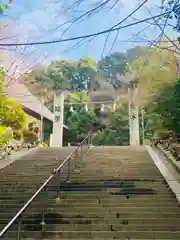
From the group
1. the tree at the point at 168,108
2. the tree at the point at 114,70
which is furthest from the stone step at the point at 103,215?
the tree at the point at 114,70

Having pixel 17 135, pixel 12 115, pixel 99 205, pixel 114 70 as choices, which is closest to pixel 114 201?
pixel 99 205

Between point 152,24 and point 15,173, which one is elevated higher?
point 152,24

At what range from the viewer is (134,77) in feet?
67.8

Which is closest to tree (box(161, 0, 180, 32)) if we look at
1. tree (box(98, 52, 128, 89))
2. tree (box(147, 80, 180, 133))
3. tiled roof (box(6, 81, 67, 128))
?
tree (box(147, 80, 180, 133))

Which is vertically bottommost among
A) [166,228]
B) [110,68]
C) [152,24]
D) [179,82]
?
[166,228]

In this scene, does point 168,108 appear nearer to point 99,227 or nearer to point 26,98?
point 99,227

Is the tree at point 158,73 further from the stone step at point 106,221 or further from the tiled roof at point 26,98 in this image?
the stone step at point 106,221

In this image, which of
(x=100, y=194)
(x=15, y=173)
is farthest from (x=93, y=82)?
(x=100, y=194)

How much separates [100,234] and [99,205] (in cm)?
140

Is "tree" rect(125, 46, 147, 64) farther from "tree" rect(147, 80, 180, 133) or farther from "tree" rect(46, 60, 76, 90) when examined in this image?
"tree" rect(46, 60, 76, 90)

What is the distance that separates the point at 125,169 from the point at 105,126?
17045mm

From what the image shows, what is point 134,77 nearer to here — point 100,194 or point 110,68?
point 110,68

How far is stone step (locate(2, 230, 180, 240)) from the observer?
17.5 ft

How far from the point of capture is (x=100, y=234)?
5430mm
